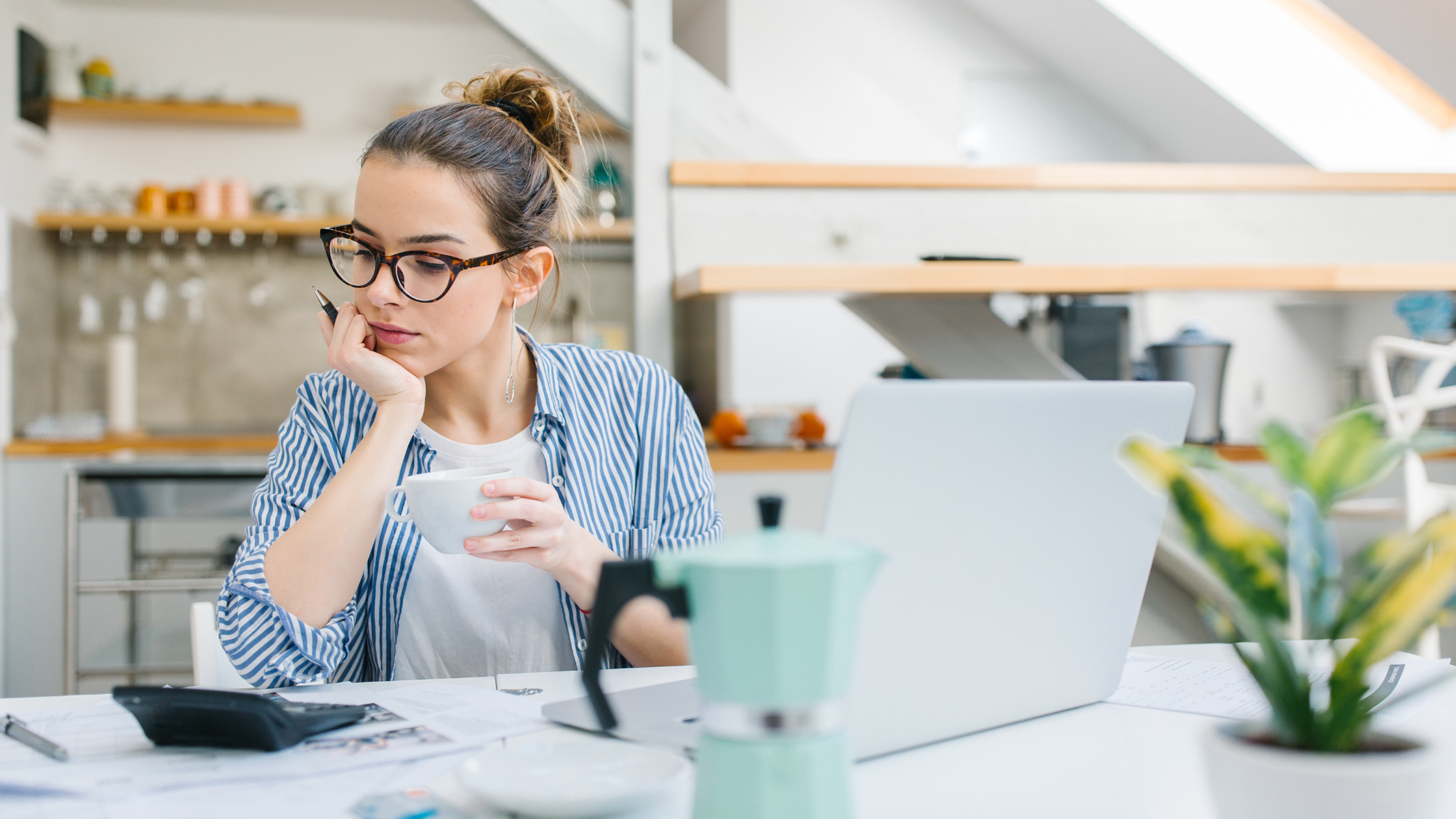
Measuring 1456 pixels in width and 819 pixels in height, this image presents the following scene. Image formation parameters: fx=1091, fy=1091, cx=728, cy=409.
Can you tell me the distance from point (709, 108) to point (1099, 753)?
6.76 feet

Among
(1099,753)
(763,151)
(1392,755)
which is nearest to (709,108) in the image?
(763,151)

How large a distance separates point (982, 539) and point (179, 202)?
3.71m

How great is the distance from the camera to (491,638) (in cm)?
117

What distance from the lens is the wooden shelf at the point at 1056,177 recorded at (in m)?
2.47

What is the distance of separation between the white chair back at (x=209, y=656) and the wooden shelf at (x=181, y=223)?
2722mm

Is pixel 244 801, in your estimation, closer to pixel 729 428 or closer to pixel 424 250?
pixel 424 250

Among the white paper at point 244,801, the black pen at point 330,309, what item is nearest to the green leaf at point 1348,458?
the white paper at point 244,801

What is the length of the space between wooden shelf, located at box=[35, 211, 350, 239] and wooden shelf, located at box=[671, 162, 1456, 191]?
1.76 metres

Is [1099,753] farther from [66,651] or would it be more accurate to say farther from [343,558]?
[66,651]

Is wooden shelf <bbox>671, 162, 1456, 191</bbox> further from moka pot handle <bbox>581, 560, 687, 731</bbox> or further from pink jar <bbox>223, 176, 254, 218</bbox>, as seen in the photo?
moka pot handle <bbox>581, 560, 687, 731</bbox>

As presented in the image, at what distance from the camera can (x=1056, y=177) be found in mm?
2551

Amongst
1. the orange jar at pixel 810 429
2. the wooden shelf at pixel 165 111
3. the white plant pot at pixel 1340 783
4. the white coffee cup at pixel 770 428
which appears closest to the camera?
the white plant pot at pixel 1340 783

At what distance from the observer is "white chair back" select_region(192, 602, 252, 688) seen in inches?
42.8

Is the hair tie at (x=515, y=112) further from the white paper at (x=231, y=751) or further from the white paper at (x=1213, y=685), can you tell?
the white paper at (x=1213, y=685)
